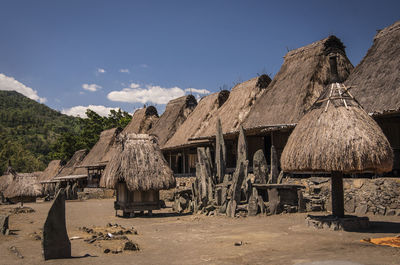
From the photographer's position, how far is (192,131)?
21.3 metres

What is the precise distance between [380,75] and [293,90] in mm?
3821

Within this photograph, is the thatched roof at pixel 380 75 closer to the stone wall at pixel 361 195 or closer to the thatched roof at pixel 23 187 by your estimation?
the stone wall at pixel 361 195

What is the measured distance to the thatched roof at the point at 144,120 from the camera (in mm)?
29731

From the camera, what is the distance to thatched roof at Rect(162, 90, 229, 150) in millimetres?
21250

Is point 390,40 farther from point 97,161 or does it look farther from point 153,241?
point 97,161

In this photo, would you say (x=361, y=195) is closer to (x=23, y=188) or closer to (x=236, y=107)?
(x=236, y=107)

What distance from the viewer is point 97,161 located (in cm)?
2942

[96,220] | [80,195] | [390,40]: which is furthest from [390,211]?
[80,195]

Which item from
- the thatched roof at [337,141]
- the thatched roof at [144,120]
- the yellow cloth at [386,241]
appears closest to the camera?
the yellow cloth at [386,241]

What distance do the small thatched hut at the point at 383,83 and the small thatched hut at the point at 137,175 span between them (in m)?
7.29

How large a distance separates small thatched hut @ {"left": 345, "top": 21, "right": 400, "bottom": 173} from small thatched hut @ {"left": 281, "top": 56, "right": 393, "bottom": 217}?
2906 millimetres

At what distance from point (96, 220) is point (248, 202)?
522 cm

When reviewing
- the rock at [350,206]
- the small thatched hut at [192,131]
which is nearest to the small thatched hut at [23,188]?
the small thatched hut at [192,131]

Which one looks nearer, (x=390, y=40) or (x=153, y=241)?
(x=153, y=241)
